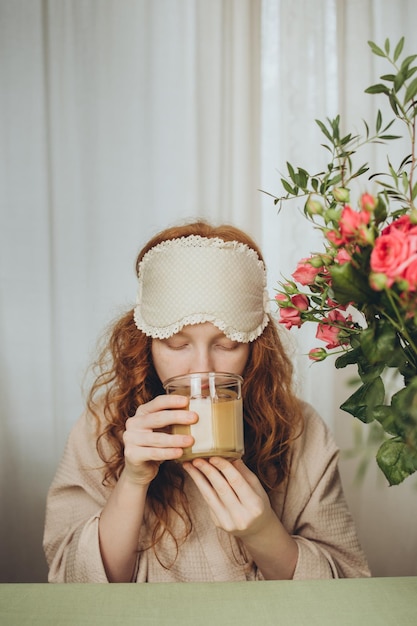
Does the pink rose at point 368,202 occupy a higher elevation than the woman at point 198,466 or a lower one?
higher

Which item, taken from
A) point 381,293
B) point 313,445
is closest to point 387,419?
point 381,293

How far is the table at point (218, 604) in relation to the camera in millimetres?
902

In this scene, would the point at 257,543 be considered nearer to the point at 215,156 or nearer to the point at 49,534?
the point at 49,534

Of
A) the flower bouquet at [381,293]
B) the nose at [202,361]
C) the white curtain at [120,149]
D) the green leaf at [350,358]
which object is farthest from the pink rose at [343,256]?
the white curtain at [120,149]

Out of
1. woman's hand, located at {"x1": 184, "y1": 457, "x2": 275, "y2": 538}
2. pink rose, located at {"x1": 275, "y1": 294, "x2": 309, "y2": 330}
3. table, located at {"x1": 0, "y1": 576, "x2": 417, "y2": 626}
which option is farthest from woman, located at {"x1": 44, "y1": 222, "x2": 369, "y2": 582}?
pink rose, located at {"x1": 275, "y1": 294, "x2": 309, "y2": 330}

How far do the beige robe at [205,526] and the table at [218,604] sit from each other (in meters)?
0.34

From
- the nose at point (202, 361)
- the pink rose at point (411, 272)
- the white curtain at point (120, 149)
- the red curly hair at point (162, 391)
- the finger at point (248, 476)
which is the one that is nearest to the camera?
the pink rose at point (411, 272)

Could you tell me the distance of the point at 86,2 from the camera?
2.44 meters

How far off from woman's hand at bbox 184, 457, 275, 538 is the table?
0.16m

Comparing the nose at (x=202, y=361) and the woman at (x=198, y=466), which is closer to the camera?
the woman at (x=198, y=466)

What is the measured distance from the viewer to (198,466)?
3.77 feet

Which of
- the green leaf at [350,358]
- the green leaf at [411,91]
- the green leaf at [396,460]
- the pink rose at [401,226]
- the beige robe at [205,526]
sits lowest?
the beige robe at [205,526]

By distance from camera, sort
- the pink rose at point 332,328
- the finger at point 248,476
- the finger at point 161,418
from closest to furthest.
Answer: the pink rose at point 332,328, the finger at point 161,418, the finger at point 248,476

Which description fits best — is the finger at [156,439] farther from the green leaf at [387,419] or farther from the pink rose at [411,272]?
the pink rose at [411,272]
